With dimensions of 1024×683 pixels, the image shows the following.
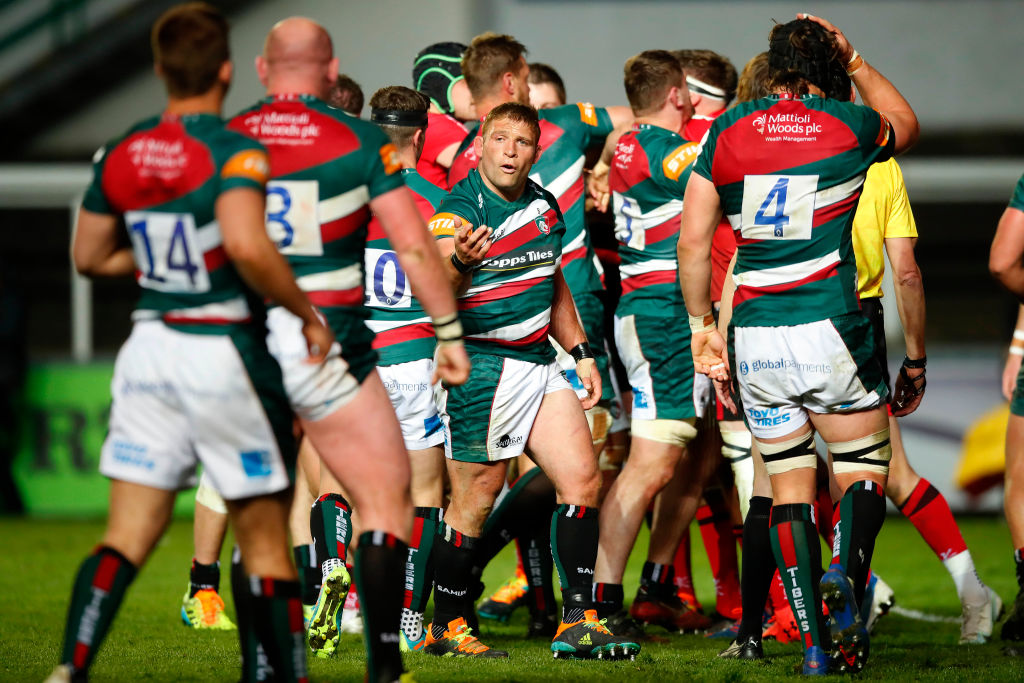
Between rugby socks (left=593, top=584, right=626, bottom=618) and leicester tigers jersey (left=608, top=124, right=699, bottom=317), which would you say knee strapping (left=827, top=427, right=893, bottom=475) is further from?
leicester tigers jersey (left=608, top=124, right=699, bottom=317)

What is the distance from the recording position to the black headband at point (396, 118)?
5.79 m

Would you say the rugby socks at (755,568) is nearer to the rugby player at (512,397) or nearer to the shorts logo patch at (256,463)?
the rugby player at (512,397)

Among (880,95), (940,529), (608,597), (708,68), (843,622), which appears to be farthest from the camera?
(708,68)

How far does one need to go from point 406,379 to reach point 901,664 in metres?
2.36

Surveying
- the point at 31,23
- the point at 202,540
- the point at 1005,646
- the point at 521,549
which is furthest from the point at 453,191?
the point at 31,23

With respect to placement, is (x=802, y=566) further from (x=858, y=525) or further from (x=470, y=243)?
(x=470, y=243)

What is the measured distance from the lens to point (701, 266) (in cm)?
493

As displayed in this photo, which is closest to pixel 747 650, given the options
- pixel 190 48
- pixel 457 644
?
pixel 457 644

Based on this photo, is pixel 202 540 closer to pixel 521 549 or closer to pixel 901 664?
pixel 521 549

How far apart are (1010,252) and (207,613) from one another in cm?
399

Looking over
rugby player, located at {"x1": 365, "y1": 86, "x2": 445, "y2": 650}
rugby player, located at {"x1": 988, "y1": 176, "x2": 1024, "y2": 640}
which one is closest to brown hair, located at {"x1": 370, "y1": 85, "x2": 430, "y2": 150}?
rugby player, located at {"x1": 365, "y1": 86, "x2": 445, "y2": 650}

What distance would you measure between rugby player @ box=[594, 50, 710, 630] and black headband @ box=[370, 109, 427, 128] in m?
1.03

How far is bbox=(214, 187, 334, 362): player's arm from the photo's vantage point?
3.46m

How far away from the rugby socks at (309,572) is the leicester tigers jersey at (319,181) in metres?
2.00
